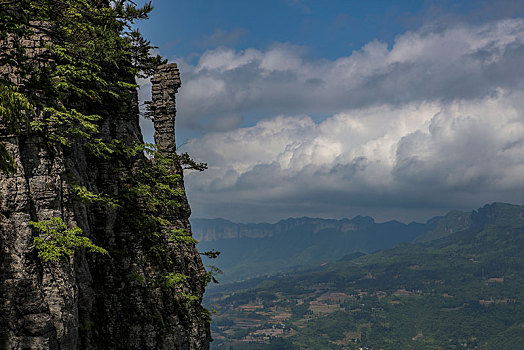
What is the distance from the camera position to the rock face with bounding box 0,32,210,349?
13266mm

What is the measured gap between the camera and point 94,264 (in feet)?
63.1

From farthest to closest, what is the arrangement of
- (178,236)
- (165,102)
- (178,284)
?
(165,102) → (178,236) → (178,284)

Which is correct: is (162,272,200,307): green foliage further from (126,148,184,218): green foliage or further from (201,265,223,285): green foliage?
(126,148,184,218): green foliage

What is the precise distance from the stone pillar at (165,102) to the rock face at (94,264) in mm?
73

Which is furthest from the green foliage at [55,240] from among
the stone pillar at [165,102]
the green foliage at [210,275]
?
the stone pillar at [165,102]

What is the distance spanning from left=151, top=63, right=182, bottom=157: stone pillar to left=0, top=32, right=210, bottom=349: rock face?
0.07m

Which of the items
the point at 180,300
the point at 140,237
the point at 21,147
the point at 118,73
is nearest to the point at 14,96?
the point at 21,147

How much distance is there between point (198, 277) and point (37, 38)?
56.2 ft

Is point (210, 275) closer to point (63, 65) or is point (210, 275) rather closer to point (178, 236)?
point (178, 236)

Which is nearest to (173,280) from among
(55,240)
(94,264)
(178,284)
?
(178,284)

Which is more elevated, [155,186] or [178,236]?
[155,186]

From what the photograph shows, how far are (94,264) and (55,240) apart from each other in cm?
525

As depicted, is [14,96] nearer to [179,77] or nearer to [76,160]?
[76,160]

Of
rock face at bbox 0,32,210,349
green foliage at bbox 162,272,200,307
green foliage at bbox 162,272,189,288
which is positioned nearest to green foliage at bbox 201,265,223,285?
rock face at bbox 0,32,210,349
